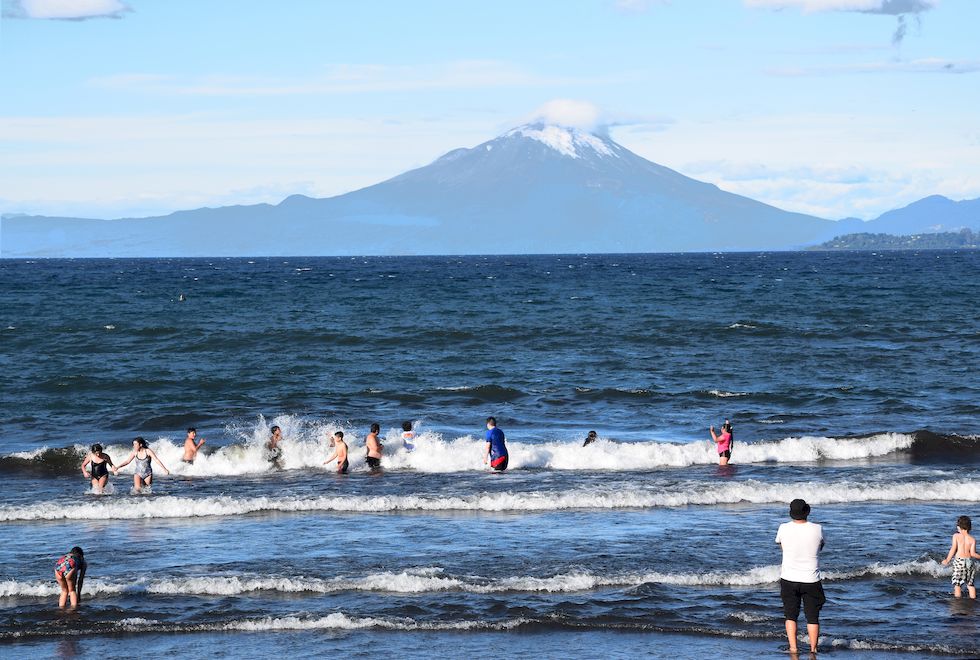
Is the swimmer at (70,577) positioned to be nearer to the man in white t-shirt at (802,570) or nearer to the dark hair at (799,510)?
the man in white t-shirt at (802,570)

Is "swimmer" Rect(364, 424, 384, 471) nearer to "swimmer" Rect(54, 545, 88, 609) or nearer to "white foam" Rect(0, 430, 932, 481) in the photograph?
"white foam" Rect(0, 430, 932, 481)

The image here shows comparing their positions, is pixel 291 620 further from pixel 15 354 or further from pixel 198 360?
pixel 15 354

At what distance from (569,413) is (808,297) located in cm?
4833

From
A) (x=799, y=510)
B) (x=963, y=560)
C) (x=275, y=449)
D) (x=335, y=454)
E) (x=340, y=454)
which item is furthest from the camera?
(x=275, y=449)

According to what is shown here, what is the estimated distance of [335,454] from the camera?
2662 cm

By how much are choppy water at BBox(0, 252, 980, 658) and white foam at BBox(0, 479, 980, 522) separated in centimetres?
8

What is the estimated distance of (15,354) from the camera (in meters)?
47.3

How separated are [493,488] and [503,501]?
1605 millimetres

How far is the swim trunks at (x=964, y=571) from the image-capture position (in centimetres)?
1542

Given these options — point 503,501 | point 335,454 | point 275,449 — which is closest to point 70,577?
point 503,501

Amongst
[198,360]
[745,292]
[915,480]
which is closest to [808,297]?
[745,292]

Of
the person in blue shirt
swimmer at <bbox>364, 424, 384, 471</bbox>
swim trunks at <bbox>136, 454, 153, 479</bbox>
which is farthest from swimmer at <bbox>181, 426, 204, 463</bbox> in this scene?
the person in blue shirt

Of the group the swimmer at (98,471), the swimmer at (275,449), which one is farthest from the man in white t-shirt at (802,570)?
the swimmer at (275,449)

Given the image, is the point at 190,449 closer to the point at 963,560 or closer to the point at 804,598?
the point at 804,598
